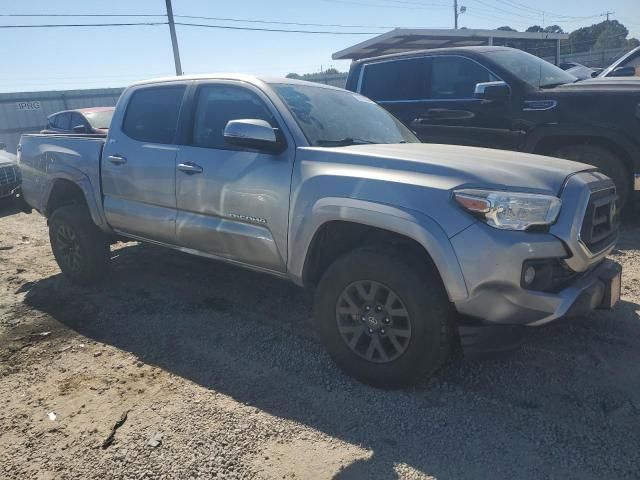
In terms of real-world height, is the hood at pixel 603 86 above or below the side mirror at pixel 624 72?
below

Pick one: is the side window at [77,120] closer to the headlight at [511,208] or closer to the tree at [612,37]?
the headlight at [511,208]

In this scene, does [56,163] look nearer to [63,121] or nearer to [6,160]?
[6,160]

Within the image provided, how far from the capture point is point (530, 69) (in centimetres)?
615

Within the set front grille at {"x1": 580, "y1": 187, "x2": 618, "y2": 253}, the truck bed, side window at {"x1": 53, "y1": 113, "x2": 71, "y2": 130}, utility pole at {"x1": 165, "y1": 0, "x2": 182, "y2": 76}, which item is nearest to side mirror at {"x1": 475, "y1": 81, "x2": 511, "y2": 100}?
front grille at {"x1": 580, "y1": 187, "x2": 618, "y2": 253}

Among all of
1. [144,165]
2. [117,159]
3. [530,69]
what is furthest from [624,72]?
[117,159]

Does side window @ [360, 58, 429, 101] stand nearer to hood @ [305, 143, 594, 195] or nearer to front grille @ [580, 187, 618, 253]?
hood @ [305, 143, 594, 195]

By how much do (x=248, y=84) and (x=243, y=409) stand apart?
2.20m

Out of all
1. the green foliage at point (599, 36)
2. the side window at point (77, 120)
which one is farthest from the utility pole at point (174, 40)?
the green foliage at point (599, 36)

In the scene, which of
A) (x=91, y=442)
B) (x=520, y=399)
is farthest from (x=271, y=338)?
(x=520, y=399)

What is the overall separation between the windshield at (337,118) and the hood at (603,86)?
98.4 inches

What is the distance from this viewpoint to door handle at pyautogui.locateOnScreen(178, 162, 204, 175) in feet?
12.0

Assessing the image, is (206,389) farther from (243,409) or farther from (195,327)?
(195,327)

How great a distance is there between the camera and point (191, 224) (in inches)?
149

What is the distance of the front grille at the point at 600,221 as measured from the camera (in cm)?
266
